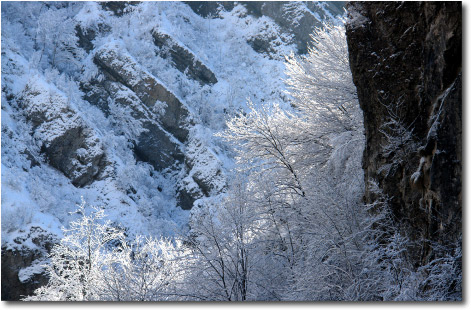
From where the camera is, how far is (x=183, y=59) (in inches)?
1157

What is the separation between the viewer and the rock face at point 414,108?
3428 millimetres

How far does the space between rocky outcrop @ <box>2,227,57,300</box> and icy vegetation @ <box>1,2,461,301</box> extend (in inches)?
2.7

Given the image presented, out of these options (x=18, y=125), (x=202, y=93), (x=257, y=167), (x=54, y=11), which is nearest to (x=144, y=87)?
(x=202, y=93)

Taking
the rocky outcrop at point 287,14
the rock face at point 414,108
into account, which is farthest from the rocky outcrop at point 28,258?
the rocky outcrop at point 287,14

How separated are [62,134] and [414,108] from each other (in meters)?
18.4

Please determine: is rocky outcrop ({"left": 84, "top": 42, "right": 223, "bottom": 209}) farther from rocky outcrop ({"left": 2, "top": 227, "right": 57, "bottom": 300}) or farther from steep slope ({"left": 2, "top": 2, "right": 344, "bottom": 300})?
rocky outcrop ({"left": 2, "top": 227, "right": 57, "bottom": 300})

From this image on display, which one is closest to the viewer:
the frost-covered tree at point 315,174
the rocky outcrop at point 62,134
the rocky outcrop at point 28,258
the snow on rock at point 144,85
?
the frost-covered tree at point 315,174

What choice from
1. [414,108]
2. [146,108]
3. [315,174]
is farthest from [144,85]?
[414,108]

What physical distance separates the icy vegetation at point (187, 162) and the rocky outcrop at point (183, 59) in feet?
0.28

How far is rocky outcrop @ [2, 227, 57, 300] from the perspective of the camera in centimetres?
920

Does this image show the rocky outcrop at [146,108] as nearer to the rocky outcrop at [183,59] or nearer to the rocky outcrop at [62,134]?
the rocky outcrop at [183,59]

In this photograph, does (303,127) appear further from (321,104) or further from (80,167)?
(80,167)

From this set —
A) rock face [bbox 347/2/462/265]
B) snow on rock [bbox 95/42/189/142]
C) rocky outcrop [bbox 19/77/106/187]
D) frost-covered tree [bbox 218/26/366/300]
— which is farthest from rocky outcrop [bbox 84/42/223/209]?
rock face [bbox 347/2/462/265]

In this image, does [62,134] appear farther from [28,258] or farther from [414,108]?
[414,108]
